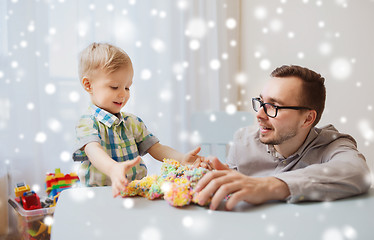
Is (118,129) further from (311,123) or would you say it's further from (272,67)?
(272,67)

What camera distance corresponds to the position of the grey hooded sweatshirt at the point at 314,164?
30.5 inches

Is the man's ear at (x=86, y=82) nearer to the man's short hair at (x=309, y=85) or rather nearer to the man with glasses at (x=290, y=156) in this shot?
the man with glasses at (x=290, y=156)

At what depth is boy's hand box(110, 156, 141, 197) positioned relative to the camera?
0.72m

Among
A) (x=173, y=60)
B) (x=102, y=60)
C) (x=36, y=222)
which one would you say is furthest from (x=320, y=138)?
(x=173, y=60)

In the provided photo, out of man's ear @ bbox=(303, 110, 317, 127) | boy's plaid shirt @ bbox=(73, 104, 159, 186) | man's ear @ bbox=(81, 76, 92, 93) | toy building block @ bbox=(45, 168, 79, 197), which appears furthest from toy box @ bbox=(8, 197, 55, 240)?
man's ear @ bbox=(303, 110, 317, 127)

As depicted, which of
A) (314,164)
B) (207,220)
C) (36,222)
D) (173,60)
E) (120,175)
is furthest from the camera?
(173,60)

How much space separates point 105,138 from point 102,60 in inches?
10.6

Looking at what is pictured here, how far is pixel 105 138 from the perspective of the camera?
3.70 ft

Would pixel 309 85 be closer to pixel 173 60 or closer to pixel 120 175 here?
pixel 120 175

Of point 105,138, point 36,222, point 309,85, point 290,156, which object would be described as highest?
point 309,85

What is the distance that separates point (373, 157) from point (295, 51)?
2.90 ft

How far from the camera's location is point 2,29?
6.19 ft

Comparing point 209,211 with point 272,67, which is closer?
point 209,211

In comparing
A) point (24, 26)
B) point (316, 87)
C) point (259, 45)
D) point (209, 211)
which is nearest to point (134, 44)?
point (24, 26)
